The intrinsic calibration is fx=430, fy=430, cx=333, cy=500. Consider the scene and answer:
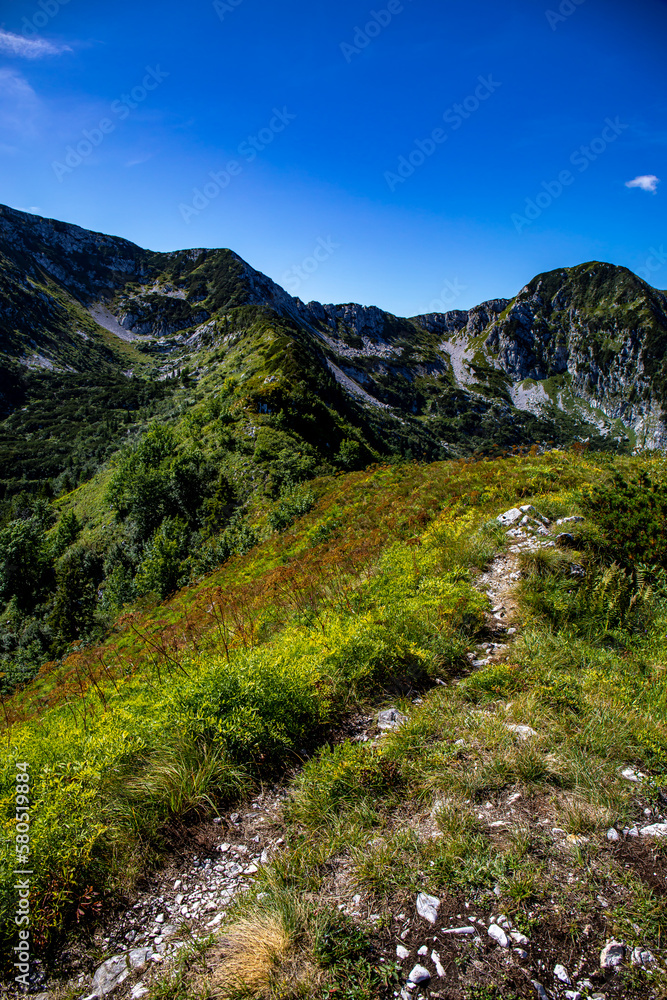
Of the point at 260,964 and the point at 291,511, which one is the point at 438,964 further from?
the point at 291,511

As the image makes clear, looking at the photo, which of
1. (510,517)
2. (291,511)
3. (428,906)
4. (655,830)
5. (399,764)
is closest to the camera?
(428,906)

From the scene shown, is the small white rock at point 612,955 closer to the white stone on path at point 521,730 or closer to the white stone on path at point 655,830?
the white stone on path at point 655,830

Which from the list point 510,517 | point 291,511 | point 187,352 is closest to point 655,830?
point 510,517

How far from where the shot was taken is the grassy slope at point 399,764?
2.75 meters

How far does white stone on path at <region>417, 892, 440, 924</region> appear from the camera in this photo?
2.64 m

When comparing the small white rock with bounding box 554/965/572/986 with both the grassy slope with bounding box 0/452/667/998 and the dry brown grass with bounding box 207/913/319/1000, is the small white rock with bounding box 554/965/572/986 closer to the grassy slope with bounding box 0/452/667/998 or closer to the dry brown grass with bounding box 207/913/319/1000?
the grassy slope with bounding box 0/452/667/998

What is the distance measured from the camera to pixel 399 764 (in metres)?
3.84

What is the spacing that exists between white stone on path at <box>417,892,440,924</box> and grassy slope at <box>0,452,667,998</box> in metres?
0.07

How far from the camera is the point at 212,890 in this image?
3133 millimetres

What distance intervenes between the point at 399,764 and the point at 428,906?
3.78 feet

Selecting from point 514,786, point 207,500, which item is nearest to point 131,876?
point 514,786

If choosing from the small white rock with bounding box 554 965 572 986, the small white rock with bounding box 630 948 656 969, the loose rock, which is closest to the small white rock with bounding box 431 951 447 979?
the small white rock with bounding box 554 965 572 986

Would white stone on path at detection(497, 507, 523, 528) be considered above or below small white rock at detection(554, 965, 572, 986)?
above

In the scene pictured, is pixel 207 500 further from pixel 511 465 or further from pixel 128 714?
pixel 128 714
